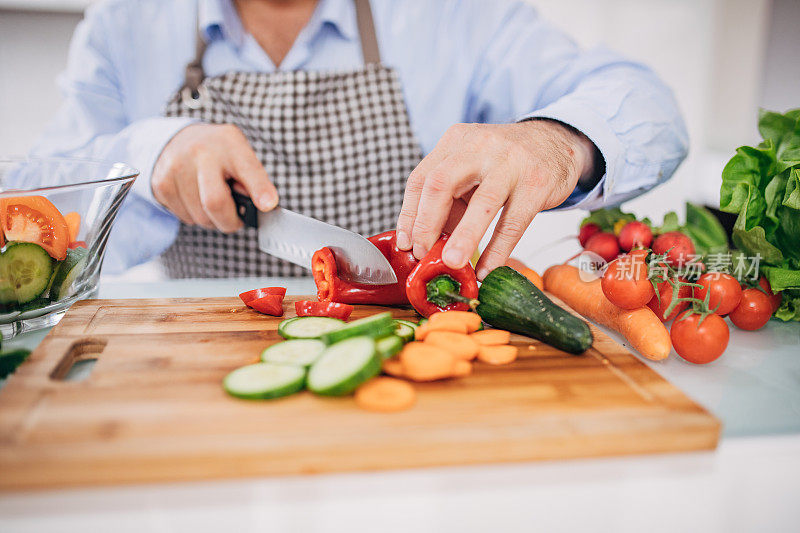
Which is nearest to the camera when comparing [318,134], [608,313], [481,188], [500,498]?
[500,498]

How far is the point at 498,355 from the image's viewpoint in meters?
0.94

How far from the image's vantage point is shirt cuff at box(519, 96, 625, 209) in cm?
132

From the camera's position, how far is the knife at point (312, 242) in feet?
3.95

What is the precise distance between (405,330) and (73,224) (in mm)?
684

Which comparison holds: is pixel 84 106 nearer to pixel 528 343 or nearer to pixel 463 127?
pixel 463 127

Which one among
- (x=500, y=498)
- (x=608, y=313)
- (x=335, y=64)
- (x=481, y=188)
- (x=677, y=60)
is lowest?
(x=500, y=498)

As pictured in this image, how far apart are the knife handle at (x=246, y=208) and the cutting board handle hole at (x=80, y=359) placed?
45 cm

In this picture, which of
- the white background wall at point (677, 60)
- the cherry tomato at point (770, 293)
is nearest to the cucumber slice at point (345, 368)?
the cherry tomato at point (770, 293)

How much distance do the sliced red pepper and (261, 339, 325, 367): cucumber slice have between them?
194 mm

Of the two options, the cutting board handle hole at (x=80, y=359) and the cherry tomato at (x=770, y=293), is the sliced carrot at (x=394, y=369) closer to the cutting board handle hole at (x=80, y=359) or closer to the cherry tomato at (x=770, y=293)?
the cutting board handle hole at (x=80, y=359)

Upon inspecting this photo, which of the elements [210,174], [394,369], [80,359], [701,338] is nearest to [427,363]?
[394,369]

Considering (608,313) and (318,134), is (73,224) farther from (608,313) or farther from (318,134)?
(608,313)

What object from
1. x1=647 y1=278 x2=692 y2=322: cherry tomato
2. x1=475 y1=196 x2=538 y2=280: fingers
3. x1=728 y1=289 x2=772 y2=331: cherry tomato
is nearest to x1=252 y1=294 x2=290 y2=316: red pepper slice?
x1=475 y1=196 x2=538 y2=280: fingers

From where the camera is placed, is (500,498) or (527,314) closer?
→ (500,498)
